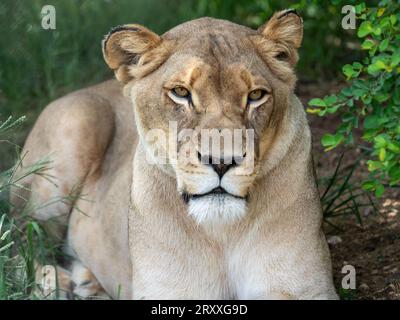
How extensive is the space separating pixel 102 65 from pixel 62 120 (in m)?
2.26

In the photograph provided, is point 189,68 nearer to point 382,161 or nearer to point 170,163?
point 170,163

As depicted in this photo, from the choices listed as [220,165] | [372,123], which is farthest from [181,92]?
[372,123]

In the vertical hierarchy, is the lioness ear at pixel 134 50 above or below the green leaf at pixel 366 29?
below

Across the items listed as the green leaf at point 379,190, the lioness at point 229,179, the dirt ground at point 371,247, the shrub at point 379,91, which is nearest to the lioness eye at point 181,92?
the lioness at point 229,179

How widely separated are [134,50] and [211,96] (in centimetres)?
44

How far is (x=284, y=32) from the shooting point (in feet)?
11.9

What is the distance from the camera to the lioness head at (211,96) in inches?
127

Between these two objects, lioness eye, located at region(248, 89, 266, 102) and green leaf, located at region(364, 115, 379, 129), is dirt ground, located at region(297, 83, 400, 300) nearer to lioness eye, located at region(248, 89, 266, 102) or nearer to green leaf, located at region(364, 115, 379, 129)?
green leaf, located at region(364, 115, 379, 129)

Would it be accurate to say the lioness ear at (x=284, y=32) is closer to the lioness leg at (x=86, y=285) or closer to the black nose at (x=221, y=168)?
the black nose at (x=221, y=168)

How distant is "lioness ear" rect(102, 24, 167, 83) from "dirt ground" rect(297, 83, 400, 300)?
1285 millimetres

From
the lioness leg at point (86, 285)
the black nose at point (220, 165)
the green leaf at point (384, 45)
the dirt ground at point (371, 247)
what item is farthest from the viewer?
the lioness leg at point (86, 285)

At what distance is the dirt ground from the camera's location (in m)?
4.10

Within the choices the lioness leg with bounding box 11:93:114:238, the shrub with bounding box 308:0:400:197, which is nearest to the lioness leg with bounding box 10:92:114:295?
the lioness leg with bounding box 11:93:114:238

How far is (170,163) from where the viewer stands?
11.3 feet
